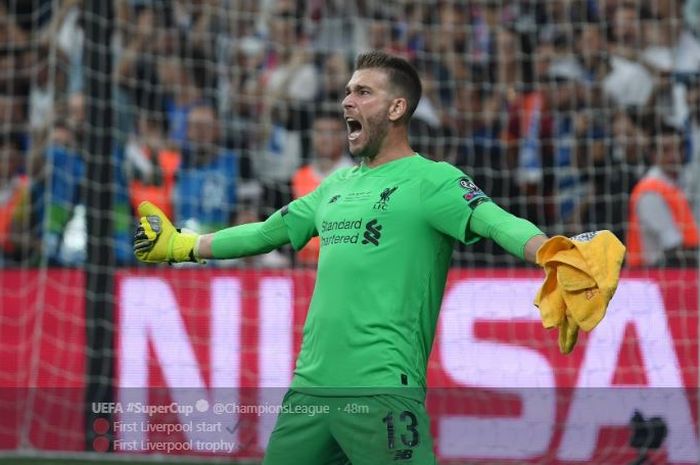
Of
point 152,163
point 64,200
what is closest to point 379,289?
point 64,200

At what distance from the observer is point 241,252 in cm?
481

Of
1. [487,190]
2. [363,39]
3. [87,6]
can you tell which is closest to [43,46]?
[87,6]

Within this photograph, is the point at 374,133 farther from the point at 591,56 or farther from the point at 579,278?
the point at 591,56

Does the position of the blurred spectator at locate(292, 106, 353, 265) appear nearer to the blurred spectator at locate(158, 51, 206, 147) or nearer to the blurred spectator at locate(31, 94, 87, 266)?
the blurred spectator at locate(158, 51, 206, 147)

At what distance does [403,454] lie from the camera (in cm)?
412

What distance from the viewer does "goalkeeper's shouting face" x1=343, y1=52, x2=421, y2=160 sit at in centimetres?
453

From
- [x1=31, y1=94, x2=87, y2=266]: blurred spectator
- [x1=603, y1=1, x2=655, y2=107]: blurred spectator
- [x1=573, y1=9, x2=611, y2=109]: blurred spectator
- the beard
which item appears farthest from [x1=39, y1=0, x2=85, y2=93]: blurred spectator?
the beard

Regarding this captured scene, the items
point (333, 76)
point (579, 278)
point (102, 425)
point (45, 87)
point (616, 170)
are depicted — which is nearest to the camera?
point (579, 278)

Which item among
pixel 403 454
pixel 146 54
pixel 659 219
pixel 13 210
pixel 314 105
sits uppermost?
pixel 146 54

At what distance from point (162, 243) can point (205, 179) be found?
4820 mm

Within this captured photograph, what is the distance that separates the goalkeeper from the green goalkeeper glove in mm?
561

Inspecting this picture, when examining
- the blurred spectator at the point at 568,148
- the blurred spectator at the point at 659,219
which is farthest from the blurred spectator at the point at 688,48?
the blurred spectator at the point at 659,219

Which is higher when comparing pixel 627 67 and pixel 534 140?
pixel 627 67

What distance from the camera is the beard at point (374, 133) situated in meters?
4.53
